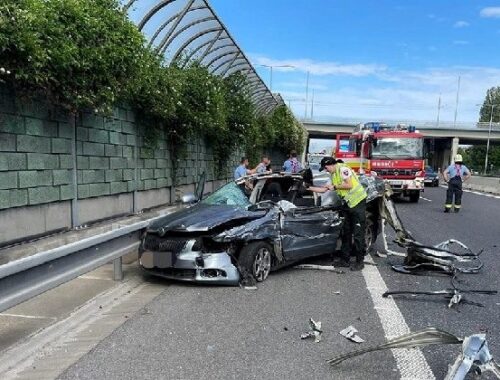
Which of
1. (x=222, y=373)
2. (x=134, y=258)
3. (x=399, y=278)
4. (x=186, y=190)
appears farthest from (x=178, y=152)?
(x=222, y=373)

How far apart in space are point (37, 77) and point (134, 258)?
3200mm

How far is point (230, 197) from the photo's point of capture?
742 cm

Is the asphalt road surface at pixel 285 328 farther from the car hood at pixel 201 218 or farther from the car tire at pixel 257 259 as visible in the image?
the car hood at pixel 201 218

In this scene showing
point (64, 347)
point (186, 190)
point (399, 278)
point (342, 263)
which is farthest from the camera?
point (186, 190)

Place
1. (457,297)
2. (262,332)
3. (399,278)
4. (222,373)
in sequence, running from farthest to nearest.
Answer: (399,278) < (457,297) < (262,332) < (222,373)

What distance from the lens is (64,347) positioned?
4.31 m

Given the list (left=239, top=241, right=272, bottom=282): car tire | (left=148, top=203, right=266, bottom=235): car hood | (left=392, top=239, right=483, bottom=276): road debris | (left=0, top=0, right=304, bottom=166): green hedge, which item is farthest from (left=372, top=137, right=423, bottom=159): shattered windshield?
(left=239, top=241, right=272, bottom=282): car tire

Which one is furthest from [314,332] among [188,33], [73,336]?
[188,33]

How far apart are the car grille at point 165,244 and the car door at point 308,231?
4.77 feet

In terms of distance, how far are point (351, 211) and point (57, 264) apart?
4523 mm

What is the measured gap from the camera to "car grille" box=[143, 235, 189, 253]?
614cm

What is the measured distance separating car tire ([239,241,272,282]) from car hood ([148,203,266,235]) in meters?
0.38

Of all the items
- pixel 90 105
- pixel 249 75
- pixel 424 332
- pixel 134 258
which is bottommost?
pixel 134 258

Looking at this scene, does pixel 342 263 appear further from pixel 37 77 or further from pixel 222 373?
pixel 37 77
